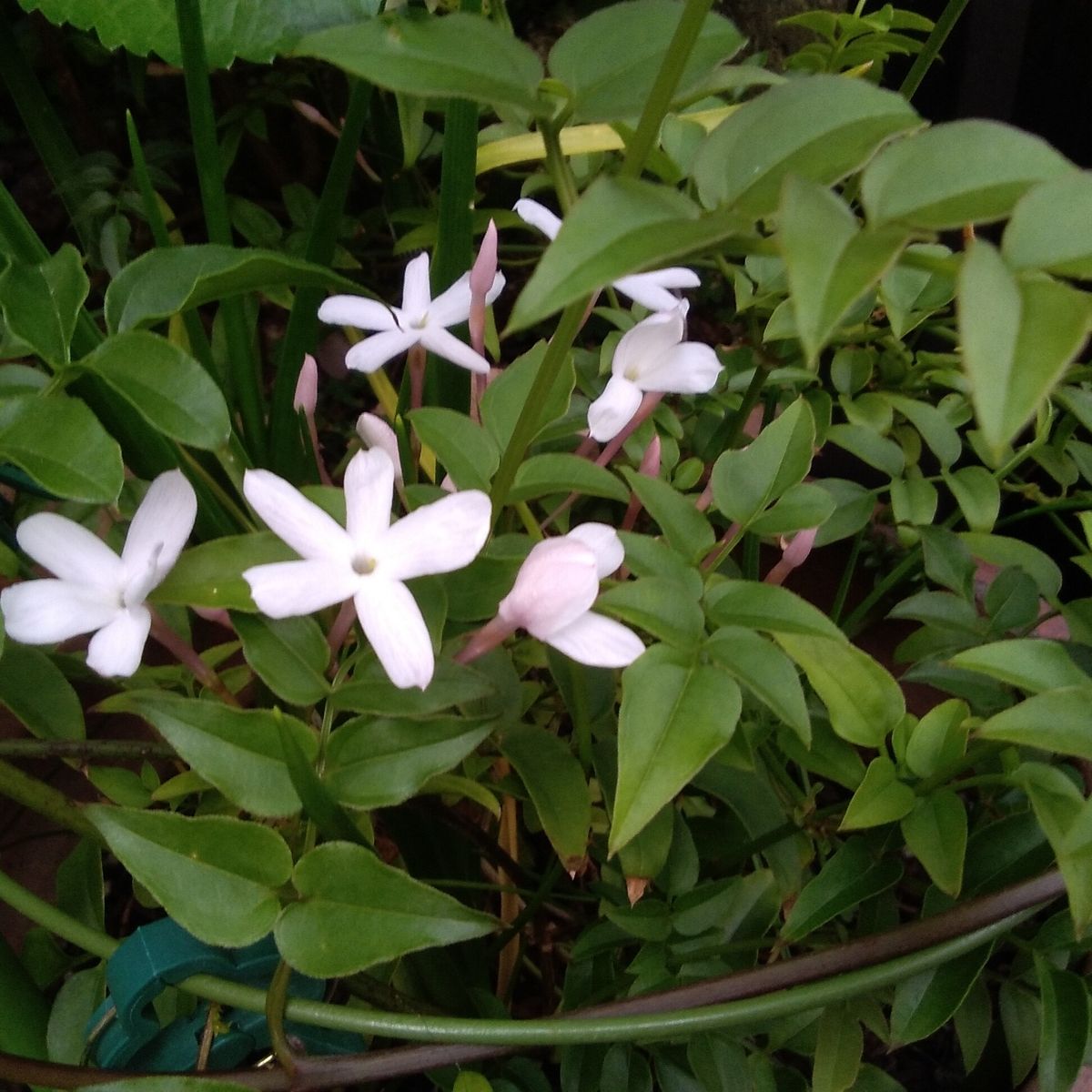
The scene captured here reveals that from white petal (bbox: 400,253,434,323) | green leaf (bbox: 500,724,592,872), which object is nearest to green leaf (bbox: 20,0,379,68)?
white petal (bbox: 400,253,434,323)

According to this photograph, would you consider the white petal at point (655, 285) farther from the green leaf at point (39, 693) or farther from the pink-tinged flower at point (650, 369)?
the green leaf at point (39, 693)

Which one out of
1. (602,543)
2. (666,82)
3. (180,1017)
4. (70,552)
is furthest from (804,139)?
(180,1017)

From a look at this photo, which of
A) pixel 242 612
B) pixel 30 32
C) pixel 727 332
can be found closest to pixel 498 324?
pixel 727 332

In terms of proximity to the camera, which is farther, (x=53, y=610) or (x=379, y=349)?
(x=379, y=349)

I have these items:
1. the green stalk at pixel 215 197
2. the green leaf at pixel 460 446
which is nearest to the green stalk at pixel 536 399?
the green leaf at pixel 460 446

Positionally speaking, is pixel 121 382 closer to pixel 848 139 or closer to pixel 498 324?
pixel 848 139

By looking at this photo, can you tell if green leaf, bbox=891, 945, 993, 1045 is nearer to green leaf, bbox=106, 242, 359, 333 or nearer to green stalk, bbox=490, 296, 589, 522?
green stalk, bbox=490, 296, 589, 522

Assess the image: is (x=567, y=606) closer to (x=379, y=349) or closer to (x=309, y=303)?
(x=379, y=349)
